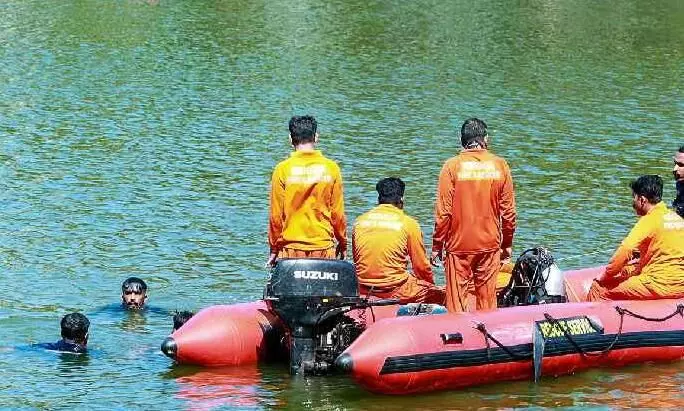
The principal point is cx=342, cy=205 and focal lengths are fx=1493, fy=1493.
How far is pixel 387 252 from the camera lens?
11789mm

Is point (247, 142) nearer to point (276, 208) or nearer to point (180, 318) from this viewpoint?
point (180, 318)

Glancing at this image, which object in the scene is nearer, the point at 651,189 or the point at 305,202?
the point at 305,202

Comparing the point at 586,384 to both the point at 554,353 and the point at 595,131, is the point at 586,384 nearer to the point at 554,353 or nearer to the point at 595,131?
the point at 554,353

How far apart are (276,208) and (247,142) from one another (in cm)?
1064

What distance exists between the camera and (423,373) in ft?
36.4

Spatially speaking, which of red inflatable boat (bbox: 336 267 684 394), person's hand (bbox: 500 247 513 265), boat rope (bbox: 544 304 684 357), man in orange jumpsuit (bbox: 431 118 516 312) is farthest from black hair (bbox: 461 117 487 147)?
boat rope (bbox: 544 304 684 357)

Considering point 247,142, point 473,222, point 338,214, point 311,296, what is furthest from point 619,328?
point 247,142

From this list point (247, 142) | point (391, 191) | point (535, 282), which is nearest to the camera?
point (391, 191)

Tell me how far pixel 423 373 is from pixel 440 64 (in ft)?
67.3

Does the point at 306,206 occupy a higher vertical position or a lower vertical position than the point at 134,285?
higher

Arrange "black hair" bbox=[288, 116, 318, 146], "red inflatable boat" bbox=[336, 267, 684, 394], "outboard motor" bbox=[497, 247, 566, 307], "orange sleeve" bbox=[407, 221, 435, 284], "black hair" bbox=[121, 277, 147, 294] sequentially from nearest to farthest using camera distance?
"red inflatable boat" bbox=[336, 267, 684, 394] → "black hair" bbox=[288, 116, 318, 146] → "orange sleeve" bbox=[407, 221, 435, 284] → "outboard motor" bbox=[497, 247, 566, 307] → "black hair" bbox=[121, 277, 147, 294]

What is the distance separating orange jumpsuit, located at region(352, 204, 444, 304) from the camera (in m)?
11.8

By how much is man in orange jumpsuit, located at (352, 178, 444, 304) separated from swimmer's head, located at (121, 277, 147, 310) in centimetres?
254

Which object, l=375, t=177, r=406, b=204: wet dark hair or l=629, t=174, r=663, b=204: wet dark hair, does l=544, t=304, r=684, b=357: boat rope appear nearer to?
l=629, t=174, r=663, b=204: wet dark hair
